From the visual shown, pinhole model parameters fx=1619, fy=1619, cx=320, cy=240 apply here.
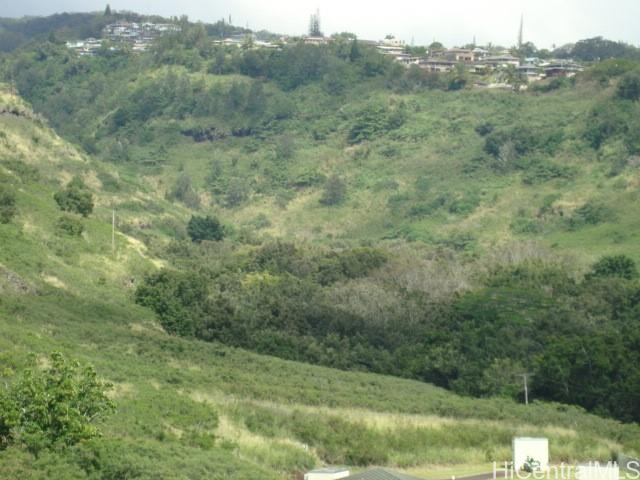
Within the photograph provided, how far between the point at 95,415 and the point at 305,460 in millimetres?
6040

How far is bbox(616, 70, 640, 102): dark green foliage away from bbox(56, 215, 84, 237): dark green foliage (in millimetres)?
58899

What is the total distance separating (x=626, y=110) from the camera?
123m

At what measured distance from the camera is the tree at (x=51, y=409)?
3522 cm

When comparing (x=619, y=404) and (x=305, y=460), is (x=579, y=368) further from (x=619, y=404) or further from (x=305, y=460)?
(x=305, y=460)

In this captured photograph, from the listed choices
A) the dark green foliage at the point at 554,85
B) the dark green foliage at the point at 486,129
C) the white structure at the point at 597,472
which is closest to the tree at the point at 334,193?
the dark green foliage at the point at 486,129

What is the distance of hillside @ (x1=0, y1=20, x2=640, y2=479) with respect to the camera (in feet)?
153

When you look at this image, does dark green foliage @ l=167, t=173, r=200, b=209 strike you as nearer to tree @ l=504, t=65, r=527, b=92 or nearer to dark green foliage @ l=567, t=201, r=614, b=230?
dark green foliage @ l=567, t=201, r=614, b=230

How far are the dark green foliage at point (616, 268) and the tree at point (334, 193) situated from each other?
39.9 metres

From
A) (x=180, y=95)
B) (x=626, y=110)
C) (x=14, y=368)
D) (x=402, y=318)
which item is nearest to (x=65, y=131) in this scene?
(x=180, y=95)

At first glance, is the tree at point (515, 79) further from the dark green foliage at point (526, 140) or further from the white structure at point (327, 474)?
the white structure at point (327, 474)

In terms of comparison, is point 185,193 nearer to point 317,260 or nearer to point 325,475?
point 317,260

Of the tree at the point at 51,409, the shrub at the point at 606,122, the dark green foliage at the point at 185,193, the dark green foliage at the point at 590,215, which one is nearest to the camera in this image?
the tree at the point at 51,409

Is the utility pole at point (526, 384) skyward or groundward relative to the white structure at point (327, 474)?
groundward

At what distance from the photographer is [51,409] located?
36.0 meters
